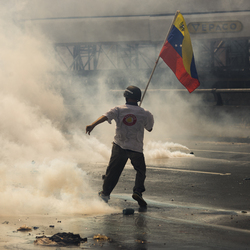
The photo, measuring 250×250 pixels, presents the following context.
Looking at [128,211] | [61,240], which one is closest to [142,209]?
[128,211]

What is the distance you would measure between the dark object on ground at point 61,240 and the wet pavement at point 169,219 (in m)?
0.07

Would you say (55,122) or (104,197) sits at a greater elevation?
(55,122)

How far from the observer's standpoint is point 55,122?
13.6m

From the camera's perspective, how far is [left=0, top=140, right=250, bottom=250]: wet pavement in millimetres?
4016

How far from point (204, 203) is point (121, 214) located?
1.17 meters

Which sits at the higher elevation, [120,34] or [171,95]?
[120,34]

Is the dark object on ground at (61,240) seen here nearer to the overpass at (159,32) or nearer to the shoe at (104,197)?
the shoe at (104,197)

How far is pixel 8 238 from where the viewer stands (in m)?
3.99

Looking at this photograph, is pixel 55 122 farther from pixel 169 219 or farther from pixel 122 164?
pixel 169 219

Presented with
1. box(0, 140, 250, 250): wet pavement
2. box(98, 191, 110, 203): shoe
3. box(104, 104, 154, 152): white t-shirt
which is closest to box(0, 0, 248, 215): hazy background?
box(98, 191, 110, 203): shoe

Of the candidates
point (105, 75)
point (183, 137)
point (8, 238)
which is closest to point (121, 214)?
point (8, 238)

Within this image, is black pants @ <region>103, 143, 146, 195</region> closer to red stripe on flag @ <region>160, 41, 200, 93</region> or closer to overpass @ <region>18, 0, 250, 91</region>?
red stripe on flag @ <region>160, 41, 200, 93</region>

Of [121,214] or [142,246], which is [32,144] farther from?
[142,246]

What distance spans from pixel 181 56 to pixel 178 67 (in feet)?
0.53
